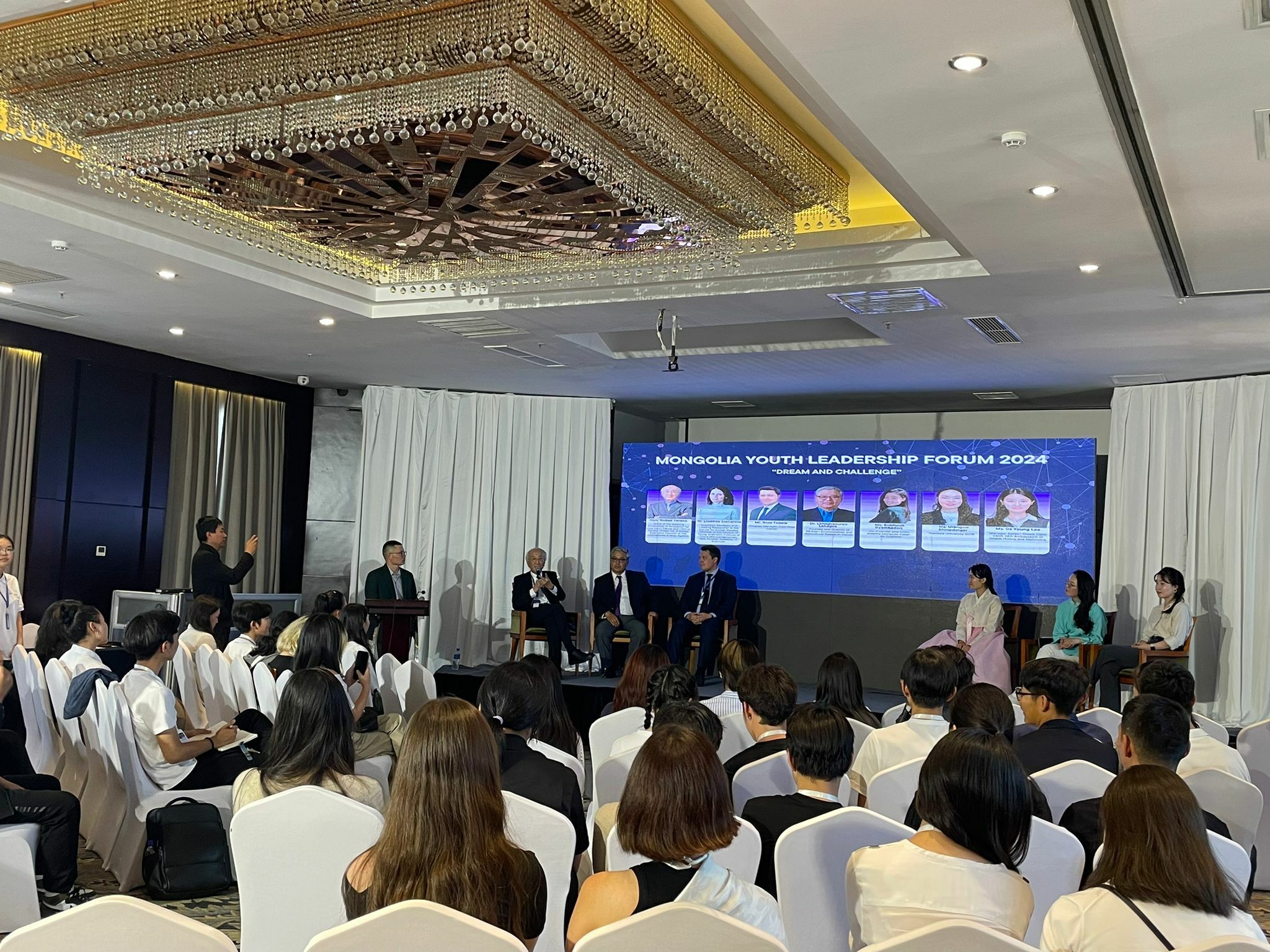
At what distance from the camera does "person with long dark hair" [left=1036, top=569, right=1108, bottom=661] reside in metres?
9.56

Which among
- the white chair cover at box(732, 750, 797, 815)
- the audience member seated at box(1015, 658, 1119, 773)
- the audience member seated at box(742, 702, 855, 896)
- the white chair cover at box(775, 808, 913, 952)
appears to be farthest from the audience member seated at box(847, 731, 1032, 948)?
the audience member seated at box(1015, 658, 1119, 773)

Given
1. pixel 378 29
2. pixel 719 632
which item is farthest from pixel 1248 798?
pixel 719 632

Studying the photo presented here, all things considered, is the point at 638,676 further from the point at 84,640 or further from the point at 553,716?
the point at 84,640

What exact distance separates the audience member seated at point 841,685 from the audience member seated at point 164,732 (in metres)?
2.61

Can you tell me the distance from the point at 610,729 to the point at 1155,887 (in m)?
2.89

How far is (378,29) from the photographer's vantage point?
12.3ft

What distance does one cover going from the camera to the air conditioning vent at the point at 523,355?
9.55 metres

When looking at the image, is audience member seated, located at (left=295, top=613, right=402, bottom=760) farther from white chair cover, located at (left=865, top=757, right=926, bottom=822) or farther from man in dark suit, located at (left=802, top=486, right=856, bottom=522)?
man in dark suit, located at (left=802, top=486, right=856, bottom=522)

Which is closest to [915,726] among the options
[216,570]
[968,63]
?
[968,63]

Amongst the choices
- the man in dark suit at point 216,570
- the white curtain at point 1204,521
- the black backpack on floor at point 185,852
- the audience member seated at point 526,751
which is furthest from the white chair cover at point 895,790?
the white curtain at point 1204,521

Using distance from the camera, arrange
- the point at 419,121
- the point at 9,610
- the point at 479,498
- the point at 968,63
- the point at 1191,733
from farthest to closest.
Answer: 1. the point at 479,498
2. the point at 9,610
3. the point at 1191,733
4. the point at 419,121
5. the point at 968,63

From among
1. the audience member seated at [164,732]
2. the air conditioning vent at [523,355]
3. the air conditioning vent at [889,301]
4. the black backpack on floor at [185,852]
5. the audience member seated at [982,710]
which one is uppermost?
the air conditioning vent at [889,301]

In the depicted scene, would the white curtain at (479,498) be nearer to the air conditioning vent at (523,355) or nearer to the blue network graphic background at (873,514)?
the blue network graphic background at (873,514)

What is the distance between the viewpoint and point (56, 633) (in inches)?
229
